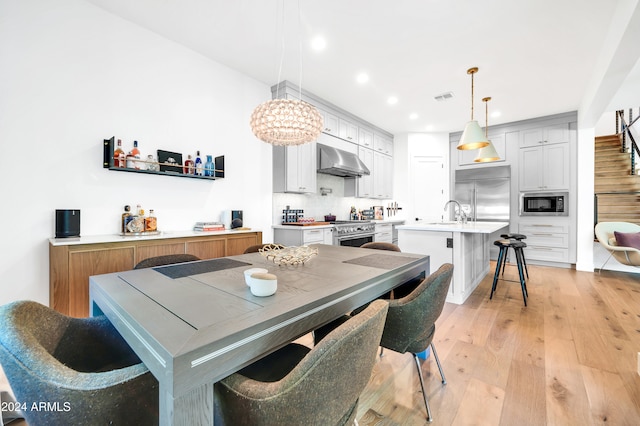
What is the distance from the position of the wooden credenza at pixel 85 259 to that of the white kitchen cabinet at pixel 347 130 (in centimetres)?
Answer: 334

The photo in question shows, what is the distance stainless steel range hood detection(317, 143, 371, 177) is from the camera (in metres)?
4.34

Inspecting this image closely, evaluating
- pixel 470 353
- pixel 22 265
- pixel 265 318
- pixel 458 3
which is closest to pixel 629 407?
pixel 470 353

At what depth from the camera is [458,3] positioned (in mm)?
2449

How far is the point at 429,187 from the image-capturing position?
21.1 feet

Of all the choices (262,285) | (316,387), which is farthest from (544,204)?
(316,387)

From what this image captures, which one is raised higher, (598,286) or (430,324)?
(430,324)

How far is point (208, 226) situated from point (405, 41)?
9.70ft

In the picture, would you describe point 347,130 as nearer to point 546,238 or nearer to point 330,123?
point 330,123

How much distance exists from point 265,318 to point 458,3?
3.02m

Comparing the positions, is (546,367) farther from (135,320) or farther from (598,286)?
(598,286)

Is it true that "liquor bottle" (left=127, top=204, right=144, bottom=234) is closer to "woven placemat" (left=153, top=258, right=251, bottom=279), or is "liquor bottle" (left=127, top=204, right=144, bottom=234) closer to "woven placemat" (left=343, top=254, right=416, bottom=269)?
"woven placemat" (left=153, top=258, right=251, bottom=279)

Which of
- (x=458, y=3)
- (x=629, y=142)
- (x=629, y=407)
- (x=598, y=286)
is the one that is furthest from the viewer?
(x=629, y=142)

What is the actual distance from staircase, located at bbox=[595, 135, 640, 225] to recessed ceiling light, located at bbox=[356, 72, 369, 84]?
4.99 meters

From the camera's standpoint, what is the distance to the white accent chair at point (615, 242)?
12.8 feet
